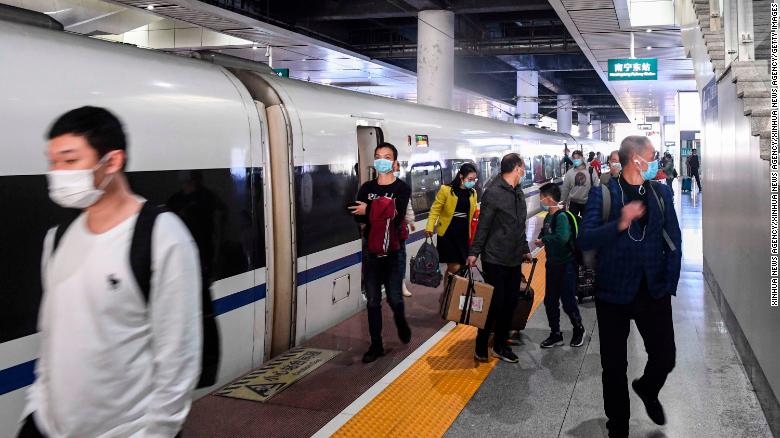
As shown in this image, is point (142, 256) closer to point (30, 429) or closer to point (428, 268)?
point (30, 429)

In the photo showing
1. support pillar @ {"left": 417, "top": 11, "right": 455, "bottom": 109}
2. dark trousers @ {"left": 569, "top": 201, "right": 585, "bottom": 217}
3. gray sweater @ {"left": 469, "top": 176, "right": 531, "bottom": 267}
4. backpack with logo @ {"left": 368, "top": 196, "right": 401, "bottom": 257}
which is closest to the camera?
gray sweater @ {"left": 469, "top": 176, "right": 531, "bottom": 267}

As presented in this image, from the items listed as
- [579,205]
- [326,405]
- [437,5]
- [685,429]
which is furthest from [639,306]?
[437,5]

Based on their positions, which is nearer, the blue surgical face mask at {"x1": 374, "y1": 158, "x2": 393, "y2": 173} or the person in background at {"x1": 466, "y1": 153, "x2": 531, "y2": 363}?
the person in background at {"x1": 466, "y1": 153, "x2": 531, "y2": 363}

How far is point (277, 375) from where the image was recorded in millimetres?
5020

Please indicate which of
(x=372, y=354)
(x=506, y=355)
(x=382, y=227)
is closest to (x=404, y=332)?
(x=372, y=354)

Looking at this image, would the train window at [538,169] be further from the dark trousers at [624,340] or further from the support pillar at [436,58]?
the dark trousers at [624,340]

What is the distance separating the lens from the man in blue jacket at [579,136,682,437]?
148 inches

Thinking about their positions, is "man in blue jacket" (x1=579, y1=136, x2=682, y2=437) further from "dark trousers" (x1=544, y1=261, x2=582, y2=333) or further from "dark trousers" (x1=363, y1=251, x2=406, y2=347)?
"dark trousers" (x1=363, y1=251, x2=406, y2=347)

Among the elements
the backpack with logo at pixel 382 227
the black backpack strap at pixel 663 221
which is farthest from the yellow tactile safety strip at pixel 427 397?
the black backpack strap at pixel 663 221

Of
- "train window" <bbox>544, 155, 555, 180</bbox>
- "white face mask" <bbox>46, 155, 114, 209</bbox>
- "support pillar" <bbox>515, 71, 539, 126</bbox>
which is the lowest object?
"white face mask" <bbox>46, 155, 114, 209</bbox>

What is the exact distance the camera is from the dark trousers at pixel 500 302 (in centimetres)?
539

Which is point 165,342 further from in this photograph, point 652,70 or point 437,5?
point 652,70

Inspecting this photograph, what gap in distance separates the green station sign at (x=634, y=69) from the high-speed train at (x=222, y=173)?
33.3ft

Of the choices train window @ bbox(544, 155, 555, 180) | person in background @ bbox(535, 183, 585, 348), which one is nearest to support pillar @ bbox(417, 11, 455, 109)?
train window @ bbox(544, 155, 555, 180)
